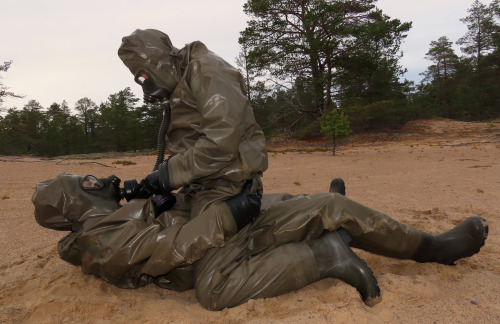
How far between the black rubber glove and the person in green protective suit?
16 centimetres

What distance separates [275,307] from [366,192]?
3.27m

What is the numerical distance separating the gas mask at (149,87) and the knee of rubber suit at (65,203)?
0.70 metres

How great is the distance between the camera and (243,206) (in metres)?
1.89

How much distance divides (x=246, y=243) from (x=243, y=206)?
0.31 meters

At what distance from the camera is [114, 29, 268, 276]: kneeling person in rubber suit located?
5.97ft

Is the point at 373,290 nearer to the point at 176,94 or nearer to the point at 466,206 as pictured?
the point at 176,94

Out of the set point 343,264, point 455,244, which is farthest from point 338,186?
point 343,264

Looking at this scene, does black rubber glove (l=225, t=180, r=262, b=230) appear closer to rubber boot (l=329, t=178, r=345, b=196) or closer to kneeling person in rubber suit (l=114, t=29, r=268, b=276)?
kneeling person in rubber suit (l=114, t=29, r=268, b=276)

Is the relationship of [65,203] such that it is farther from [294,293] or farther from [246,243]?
[294,293]

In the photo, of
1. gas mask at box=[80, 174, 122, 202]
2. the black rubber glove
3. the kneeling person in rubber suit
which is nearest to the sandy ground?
the kneeling person in rubber suit

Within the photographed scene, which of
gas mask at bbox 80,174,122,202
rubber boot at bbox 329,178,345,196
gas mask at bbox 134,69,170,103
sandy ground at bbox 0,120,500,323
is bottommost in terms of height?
sandy ground at bbox 0,120,500,323

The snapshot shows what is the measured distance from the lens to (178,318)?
68.9 inches

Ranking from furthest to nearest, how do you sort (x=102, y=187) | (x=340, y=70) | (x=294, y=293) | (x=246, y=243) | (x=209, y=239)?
(x=340, y=70) → (x=102, y=187) → (x=246, y=243) → (x=294, y=293) → (x=209, y=239)

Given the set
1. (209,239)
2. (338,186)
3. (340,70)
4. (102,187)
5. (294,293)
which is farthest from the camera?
(340,70)
